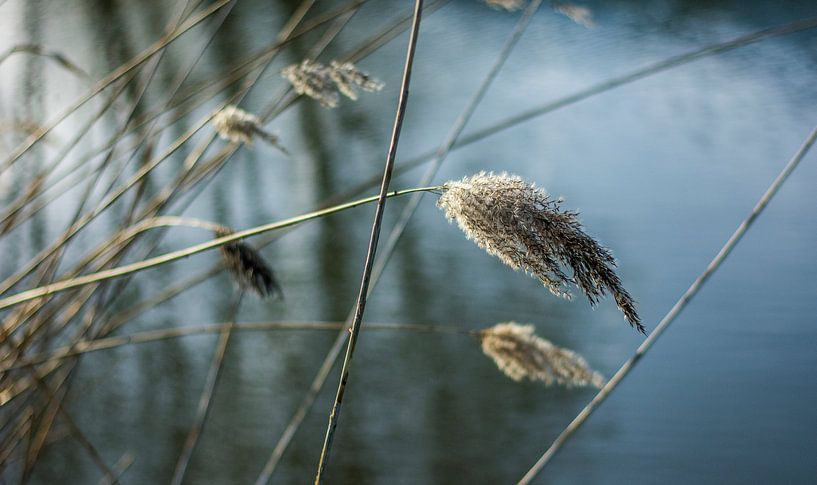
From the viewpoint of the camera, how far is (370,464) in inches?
65.6

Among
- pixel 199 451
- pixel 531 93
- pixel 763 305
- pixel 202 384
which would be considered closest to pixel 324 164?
pixel 531 93

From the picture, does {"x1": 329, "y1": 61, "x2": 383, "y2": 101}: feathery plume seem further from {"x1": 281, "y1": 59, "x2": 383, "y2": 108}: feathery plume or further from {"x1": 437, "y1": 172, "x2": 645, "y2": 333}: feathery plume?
{"x1": 437, "y1": 172, "x2": 645, "y2": 333}: feathery plume

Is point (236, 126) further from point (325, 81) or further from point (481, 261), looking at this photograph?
point (481, 261)

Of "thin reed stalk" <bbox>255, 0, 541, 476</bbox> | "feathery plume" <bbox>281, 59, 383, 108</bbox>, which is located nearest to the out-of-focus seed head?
"feathery plume" <bbox>281, 59, 383, 108</bbox>

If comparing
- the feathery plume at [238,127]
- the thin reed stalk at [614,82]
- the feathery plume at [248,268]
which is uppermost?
the thin reed stalk at [614,82]

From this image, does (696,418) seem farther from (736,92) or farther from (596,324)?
(736,92)

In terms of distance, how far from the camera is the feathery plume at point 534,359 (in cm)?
77

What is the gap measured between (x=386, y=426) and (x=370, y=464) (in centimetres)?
12

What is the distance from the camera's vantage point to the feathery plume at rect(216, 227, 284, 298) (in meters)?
0.71

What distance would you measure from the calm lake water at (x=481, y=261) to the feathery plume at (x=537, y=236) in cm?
84

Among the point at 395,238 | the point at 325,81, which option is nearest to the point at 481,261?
the point at 395,238

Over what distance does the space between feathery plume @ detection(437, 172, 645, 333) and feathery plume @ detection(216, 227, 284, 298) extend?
24 centimetres

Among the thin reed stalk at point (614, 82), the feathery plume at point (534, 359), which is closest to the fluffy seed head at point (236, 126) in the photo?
the thin reed stalk at point (614, 82)

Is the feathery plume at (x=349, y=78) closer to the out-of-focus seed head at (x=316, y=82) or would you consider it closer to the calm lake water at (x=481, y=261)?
the out-of-focus seed head at (x=316, y=82)
